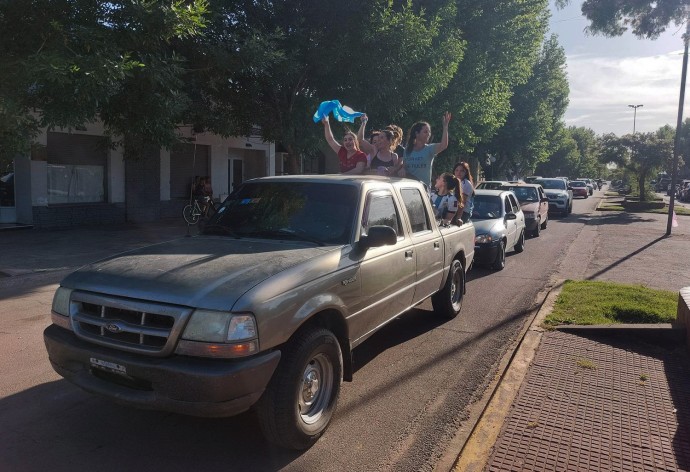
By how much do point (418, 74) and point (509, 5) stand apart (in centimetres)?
701

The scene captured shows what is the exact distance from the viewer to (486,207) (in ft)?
38.2

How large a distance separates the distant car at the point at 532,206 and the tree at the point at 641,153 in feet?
48.2

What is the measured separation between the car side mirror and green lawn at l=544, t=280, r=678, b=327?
3.11 m

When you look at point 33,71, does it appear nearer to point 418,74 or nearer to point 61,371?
point 61,371

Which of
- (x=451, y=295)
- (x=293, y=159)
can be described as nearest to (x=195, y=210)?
(x=293, y=159)

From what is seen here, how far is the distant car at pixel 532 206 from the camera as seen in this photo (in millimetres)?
16047

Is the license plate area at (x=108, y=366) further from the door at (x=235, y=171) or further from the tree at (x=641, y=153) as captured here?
the tree at (x=641, y=153)

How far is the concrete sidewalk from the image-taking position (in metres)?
3.41

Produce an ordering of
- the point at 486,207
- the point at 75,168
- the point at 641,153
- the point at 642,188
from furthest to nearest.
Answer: the point at 642,188
the point at 641,153
the point at 75,168
the point at 486,207

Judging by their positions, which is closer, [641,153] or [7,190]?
[7,190]

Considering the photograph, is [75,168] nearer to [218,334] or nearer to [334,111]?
[334,111]

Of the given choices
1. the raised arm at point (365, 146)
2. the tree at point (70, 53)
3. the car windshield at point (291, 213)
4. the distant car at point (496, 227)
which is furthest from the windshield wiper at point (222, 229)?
the distant car at point (496, 227)

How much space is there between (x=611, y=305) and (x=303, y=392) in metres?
4.93

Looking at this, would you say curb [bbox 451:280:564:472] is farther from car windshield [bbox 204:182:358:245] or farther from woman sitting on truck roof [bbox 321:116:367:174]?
woman sitting on truck roof [bbox 321:116:367:174]
